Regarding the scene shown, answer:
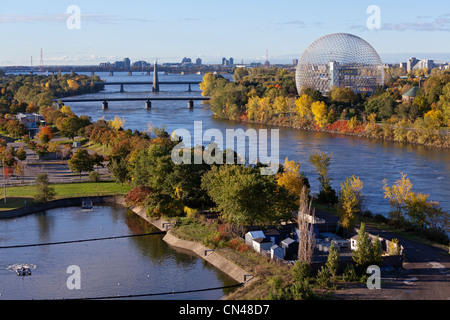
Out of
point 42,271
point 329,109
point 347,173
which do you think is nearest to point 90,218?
point 42,271

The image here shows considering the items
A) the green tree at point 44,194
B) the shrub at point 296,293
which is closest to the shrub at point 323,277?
the shrub at point 296,293

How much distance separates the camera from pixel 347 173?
69.7ft

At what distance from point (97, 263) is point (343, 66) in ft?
109

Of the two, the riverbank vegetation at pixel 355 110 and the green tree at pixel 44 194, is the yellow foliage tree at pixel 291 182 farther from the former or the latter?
the riverbank vegetation at pixel 355 110

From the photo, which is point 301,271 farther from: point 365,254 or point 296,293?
point 365,254

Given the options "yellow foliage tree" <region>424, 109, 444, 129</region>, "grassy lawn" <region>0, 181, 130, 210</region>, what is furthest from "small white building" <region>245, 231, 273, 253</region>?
"yellow foliage tree" <region>424, 109, 444, 129</region>

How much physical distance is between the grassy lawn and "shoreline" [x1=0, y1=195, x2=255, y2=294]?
29 centimetres

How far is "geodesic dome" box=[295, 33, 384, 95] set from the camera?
42.9m

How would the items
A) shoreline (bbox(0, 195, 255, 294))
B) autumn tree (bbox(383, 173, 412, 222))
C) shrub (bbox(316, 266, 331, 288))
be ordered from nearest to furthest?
shrub (bbox(316, 266, 331, 288)) < shoreline (bbox(0, 195, 255, 294)) < autumn tree (bbox(383, 173, 412, 222))

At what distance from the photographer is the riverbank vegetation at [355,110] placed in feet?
97.8

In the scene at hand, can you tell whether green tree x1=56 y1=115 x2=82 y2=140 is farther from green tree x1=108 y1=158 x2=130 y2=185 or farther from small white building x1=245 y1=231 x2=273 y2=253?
small white building x1=245 y1=231 x2=273 y2=253

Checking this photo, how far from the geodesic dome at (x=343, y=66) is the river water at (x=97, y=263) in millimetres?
28908
